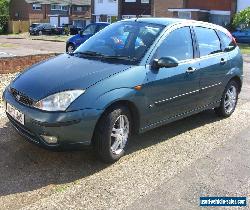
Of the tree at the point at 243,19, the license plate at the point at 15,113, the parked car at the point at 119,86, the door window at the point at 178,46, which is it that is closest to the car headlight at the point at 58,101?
the parked car at the point at 119,86

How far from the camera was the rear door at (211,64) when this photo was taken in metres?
6.18

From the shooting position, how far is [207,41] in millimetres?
6430

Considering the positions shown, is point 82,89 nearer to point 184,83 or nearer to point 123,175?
point 123,175

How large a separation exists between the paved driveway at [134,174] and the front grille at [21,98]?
75 centimetres

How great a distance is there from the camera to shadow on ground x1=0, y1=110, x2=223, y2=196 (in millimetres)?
4324

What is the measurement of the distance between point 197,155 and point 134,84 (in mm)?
1358

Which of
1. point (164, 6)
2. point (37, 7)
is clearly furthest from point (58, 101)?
point (37, 7)

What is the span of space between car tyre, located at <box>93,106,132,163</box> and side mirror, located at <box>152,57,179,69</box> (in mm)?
768

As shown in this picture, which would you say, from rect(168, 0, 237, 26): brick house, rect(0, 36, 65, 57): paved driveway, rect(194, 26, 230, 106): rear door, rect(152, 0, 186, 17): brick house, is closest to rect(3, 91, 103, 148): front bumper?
rect(194, 26, 230, 106): rear door

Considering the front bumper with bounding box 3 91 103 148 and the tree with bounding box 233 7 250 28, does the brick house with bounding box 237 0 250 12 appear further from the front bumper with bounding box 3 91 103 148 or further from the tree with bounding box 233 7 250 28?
the front bumper with bounding box 3 91 103 148

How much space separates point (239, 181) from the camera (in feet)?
15.2

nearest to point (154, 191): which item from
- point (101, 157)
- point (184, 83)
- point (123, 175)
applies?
point (123, 175)

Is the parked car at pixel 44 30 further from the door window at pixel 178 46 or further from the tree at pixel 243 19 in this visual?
the door window at pixel 178 46

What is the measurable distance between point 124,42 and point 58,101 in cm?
162
